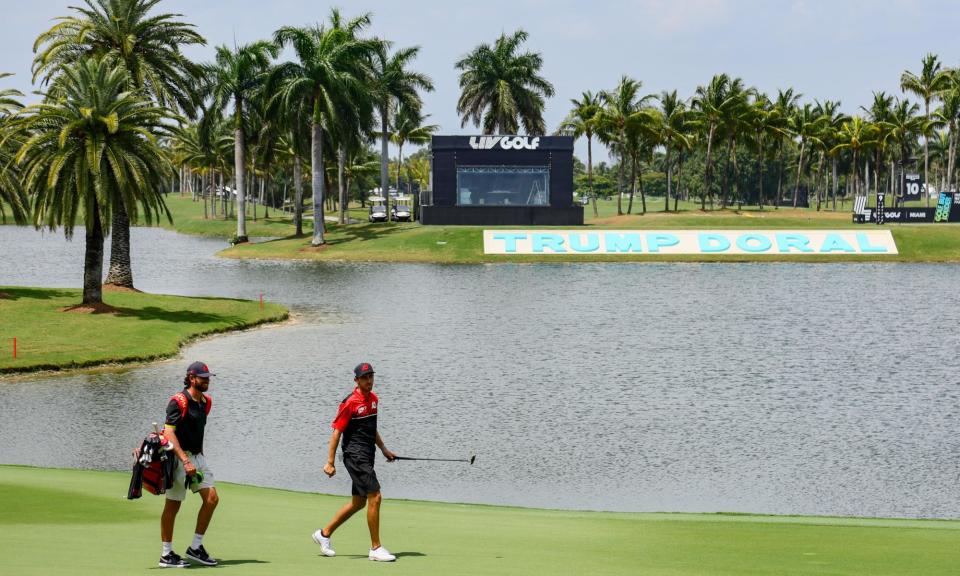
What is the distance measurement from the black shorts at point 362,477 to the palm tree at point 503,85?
3971 inches

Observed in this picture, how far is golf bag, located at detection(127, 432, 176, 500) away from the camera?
42.0ft

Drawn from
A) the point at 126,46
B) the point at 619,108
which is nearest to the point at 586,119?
the point at 619,108

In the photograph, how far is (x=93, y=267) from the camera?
150 ft

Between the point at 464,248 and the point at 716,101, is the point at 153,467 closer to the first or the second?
the point at 464,248

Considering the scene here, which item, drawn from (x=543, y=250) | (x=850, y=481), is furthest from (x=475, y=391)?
(x=543, y=250)

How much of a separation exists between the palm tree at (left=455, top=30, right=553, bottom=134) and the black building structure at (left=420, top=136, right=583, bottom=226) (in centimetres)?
1448

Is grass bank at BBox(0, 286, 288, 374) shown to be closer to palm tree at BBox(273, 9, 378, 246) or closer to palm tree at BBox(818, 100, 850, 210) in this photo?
palm tree at BBox(273, 9, 378, 246)

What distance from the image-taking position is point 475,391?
100 feet

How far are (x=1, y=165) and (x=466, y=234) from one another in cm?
4491

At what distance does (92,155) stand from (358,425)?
3295 cm

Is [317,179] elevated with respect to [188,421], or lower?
elevated

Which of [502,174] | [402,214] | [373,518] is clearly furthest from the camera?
[402,214]

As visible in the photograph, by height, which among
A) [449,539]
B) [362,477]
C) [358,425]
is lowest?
[449,539]

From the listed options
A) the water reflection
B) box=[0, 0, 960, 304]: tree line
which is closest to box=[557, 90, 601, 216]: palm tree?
box=[0, 0, 960, 304]: tree line
